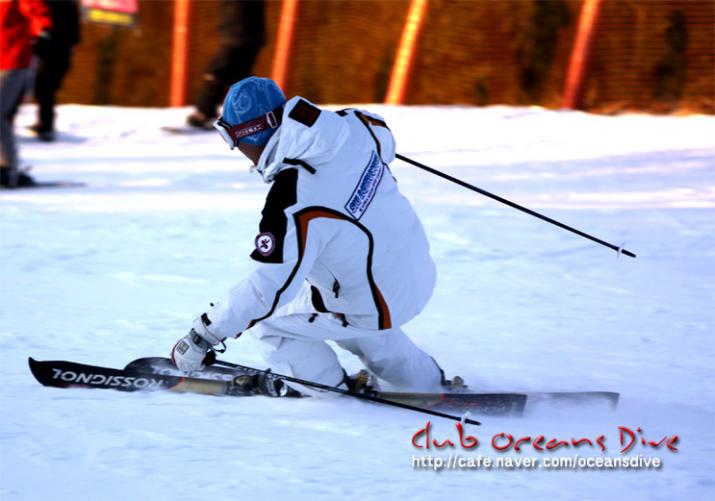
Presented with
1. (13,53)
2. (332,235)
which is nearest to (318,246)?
(332,235)

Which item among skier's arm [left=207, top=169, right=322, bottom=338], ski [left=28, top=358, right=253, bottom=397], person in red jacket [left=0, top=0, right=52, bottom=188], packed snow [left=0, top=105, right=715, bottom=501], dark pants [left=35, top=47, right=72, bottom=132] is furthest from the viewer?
dark pants [left=35, top=47, right=72, bottom=132]

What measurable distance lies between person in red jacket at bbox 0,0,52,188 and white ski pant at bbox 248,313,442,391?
4351 millimetres

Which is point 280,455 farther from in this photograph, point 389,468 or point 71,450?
point 71,450

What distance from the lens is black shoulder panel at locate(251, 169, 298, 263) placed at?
320cm

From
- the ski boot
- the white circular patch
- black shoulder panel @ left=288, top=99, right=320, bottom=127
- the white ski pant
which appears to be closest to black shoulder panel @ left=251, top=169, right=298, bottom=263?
the white circular patch

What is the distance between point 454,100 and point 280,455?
30.1 ft

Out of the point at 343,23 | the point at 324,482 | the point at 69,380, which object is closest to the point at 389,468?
the point at 324,482

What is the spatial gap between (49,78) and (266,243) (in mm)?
7060

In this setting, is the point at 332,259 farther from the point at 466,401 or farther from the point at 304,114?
the point at 466,401

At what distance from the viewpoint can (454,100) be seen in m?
12.0

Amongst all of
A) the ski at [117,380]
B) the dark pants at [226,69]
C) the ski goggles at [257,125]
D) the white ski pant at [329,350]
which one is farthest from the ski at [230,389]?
the dark pants at [226,69]

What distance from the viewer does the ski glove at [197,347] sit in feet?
11.1

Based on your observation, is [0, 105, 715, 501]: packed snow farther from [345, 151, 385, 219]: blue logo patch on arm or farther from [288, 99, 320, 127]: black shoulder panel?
[288, 99, 320, 127]: black shoulder panel

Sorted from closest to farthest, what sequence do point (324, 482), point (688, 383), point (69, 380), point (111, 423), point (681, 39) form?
point (324, 482)
point (111, 423)
point (69, 380)
point (688, 383)
point (681, 39)
